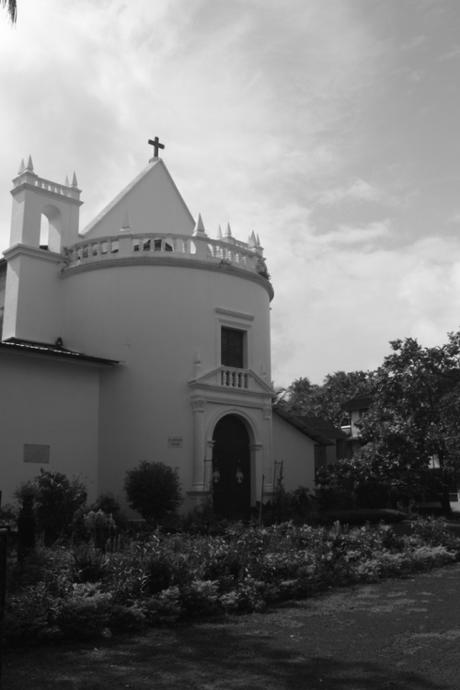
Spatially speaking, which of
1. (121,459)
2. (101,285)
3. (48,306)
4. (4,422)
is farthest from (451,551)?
(48,306)

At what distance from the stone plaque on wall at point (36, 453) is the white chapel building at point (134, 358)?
4 centimetres

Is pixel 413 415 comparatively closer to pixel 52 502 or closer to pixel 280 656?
pixel 52 502

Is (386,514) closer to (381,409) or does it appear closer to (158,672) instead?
(381,409)

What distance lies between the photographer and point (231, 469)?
25.4 meters

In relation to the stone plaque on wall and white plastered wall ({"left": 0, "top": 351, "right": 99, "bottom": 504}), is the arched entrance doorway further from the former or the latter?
the stone plaque on wall

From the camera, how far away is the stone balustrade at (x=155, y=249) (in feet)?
82.6

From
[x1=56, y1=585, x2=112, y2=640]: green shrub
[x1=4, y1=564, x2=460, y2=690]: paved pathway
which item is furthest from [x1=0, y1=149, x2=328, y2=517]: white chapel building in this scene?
[x1=4, y1=564, x2=460, y2=690]: paved pathway

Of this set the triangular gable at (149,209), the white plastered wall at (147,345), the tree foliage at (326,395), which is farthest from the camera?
the tree foliage at (326,395)

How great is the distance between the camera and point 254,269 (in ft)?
89.5

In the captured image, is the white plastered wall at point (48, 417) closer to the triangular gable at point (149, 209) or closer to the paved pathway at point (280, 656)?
the triangular gable at point (149, 209)

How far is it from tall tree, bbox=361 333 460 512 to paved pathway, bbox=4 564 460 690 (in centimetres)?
1655

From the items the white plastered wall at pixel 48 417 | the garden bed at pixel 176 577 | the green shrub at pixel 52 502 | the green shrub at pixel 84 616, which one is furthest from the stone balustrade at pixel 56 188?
the green shrub at pixel 84 616

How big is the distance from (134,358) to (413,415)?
11.1 metres

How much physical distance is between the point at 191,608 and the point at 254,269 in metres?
18.6
